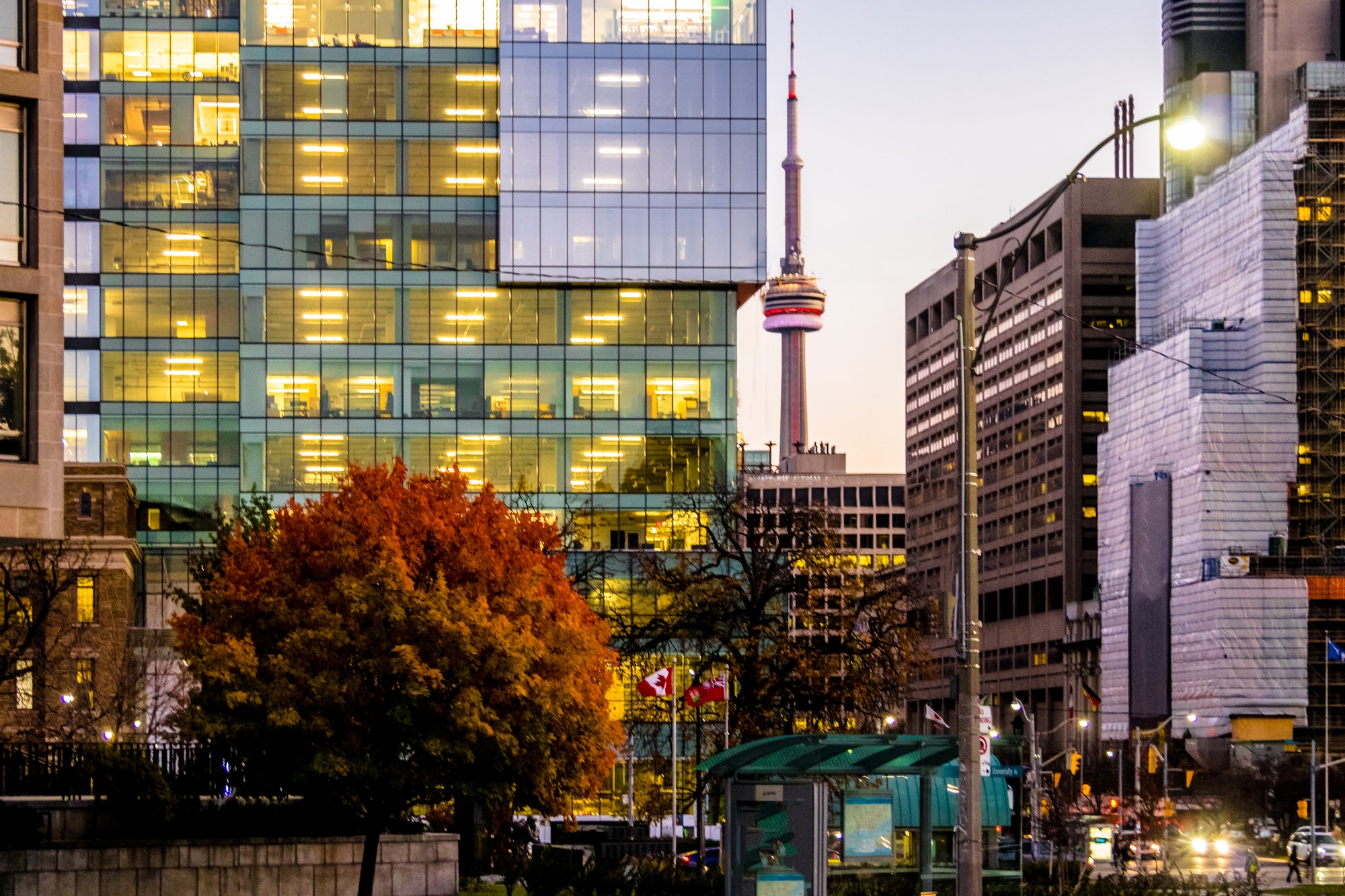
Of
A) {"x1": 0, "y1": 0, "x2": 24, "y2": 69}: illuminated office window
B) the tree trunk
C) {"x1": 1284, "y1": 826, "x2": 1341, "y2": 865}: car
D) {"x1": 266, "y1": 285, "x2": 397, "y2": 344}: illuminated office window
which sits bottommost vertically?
{"x1": 1284, "y1": 826, "x2": 1341, "y2": 865}: car

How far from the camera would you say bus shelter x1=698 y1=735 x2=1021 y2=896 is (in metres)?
27.1

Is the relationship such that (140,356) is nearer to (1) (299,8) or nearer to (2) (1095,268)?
(1) (299,8)

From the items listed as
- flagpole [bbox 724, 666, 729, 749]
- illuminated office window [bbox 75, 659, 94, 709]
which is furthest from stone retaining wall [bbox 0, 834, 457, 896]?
illuminated office window [bbox 75, 659, 94, 709]

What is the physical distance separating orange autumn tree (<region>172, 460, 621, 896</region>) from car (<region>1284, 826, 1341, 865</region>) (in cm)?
4331

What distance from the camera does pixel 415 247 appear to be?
94.2 m

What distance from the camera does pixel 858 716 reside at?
61.8 meters

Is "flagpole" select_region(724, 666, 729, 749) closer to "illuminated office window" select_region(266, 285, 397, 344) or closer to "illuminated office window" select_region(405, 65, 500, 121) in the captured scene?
"illuminated office window" select_region(266, 285, 397, 344)

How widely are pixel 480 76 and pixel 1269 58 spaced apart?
105 meters

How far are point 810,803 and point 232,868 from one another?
44.6 feet

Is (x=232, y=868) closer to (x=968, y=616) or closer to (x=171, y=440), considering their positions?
(x=968, y=616)

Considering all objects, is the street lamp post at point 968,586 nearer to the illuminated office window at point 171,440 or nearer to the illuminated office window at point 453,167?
the illuminated office window at point 453,167

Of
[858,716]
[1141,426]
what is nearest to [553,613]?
[858,716]

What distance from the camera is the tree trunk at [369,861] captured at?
3741 cm

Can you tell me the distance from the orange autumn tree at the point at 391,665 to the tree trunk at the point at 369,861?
0.04 meters
